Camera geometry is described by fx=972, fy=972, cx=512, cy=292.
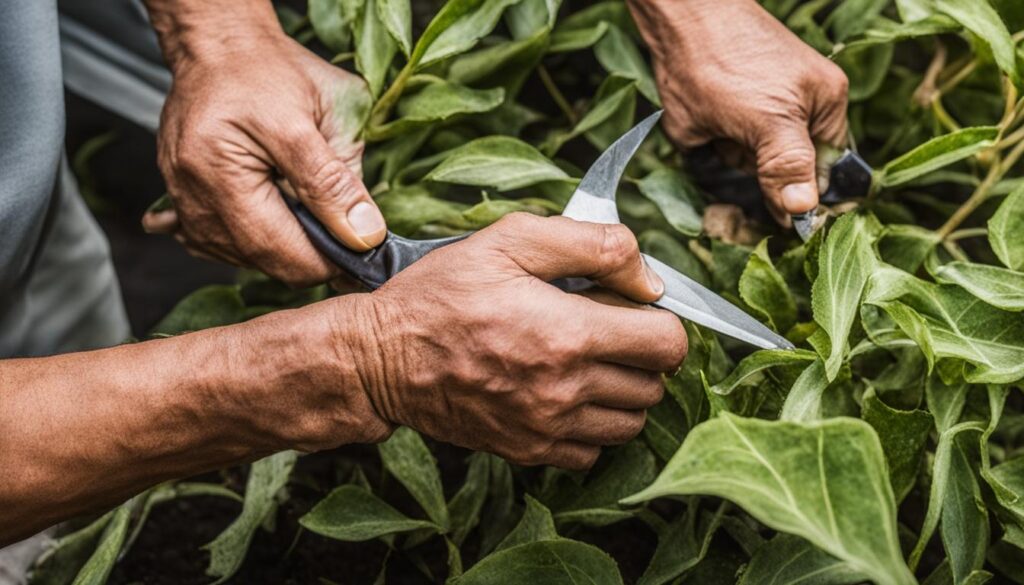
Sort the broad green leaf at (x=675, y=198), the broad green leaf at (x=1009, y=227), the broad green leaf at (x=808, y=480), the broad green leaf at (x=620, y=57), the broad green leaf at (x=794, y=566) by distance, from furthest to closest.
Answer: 1. the broad green leaf at (x=620, y=57)
2. the broad green leaf at (x=675, y=198)
3. the broad green leaf at (x=1009, y=227)
4. the broad green leaf at (x=794, y=566)
5. the broad green leaf at (x=808, y=480)

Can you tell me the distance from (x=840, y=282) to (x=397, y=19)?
1.27 ft

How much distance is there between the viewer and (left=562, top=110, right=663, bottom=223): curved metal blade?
68 cm

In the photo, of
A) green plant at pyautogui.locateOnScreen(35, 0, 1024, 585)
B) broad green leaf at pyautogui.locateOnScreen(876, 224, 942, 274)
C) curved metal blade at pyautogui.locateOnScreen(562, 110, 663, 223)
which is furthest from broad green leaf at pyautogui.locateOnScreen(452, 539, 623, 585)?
broad green leaf at pyautogui.locateOnScreen(876, 224, 942, 274)

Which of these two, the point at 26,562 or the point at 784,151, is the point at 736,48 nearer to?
the point at 784,151

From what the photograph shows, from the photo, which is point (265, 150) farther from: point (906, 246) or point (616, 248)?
point (906, 246)

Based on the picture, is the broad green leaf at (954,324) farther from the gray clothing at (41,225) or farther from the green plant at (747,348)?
the gray clothing at (41,225)

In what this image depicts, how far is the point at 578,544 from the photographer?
595 millimetres

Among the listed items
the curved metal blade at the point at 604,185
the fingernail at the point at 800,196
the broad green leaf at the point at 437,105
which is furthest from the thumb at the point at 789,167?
the broad green leaf at the point at 437,105

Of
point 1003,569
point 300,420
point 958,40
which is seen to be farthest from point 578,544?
point 958,40

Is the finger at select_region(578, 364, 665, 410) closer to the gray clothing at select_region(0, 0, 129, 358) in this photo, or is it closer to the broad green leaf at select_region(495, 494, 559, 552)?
the broad green leaf at select_region(495, 494, 559, 552)

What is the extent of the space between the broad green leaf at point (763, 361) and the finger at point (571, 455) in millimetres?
103

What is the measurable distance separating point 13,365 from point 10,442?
0.18ft

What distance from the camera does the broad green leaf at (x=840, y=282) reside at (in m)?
0.57

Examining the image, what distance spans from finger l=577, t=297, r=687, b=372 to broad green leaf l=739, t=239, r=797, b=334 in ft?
0.26
